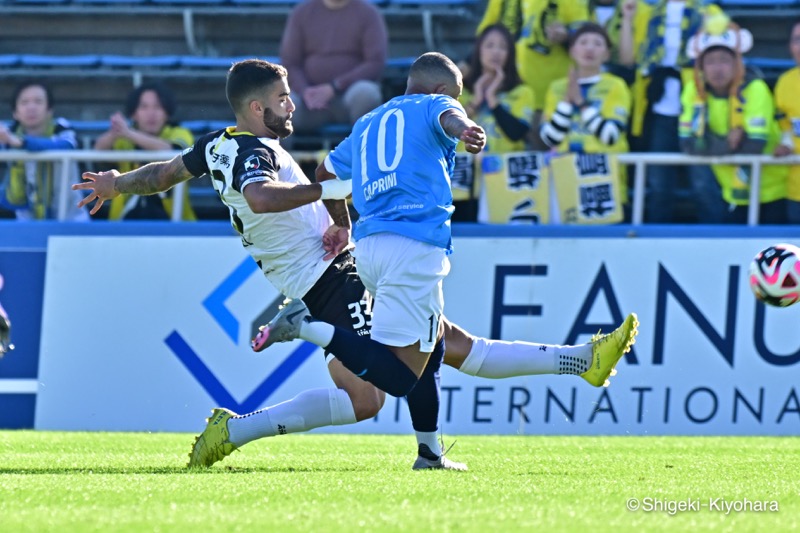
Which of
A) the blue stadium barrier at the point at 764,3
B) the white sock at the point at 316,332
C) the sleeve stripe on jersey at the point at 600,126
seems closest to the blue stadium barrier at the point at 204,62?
the sleeve stripe on jersey at the point at 600,126

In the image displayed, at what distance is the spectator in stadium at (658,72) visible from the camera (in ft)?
38.0

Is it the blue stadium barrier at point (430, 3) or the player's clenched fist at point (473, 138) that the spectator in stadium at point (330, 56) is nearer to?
the blue stadium barrier at point (430, 3)

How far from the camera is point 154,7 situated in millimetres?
15203

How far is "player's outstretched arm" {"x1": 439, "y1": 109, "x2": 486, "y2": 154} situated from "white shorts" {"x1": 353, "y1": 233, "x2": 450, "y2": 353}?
567 millimetres

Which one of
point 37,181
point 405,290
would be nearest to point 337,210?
point 405,290

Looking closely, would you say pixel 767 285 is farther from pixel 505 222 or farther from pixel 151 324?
pixel 151 324

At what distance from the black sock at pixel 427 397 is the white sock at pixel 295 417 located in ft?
1.30

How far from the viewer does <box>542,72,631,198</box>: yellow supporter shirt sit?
1141cm

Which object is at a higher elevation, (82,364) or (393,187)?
(393,187)

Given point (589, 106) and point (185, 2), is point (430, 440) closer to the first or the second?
point (589, 106)

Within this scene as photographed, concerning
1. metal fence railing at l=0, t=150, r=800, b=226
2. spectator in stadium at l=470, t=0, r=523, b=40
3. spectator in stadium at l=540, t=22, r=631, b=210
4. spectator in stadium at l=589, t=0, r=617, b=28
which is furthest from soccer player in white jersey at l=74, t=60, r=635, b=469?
spectator in stadium at l=589, t=0, r=617, b=28

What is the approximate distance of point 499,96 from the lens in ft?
38.9

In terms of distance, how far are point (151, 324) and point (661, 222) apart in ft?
13.5

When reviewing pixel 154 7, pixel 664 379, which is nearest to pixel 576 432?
pixel 664 379
